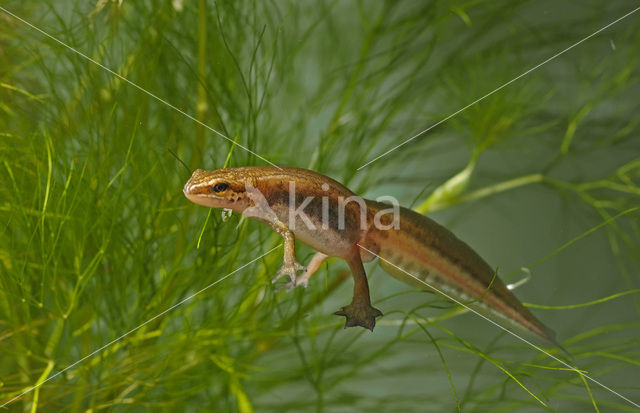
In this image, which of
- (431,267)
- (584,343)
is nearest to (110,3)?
(431,267)

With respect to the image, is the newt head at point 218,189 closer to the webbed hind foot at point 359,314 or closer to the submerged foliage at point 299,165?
the submerged foliage at point 299,165

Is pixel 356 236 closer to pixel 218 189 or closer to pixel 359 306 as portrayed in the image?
pixel 359 306

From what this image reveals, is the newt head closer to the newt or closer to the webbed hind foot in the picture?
the newt

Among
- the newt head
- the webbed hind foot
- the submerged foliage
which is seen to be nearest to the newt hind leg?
the webbed hind foot

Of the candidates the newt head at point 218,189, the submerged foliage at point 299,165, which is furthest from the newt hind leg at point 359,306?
the newt head at point 218,189

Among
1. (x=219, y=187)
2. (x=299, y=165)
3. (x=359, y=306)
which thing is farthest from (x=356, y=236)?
(x=299, y=165)

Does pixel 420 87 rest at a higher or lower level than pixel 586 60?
lower

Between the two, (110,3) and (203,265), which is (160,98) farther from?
(203,265)

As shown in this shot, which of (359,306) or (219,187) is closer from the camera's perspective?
(219,187)
